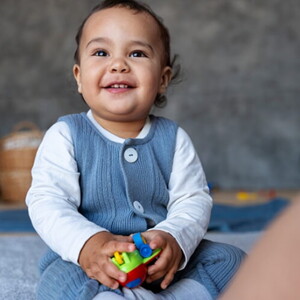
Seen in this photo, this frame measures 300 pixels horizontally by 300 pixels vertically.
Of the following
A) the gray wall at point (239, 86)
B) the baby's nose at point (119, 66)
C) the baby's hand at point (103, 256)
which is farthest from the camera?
the gray wall at point (239, 86)

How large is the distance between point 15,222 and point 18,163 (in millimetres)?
957

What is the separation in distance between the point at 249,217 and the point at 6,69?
6.81 ft

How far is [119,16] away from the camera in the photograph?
1.02 metres

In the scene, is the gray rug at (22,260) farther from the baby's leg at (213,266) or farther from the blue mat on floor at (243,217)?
the baby's leg at (213,266)

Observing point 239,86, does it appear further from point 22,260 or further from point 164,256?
point 164,256

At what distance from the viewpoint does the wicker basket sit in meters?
3.00

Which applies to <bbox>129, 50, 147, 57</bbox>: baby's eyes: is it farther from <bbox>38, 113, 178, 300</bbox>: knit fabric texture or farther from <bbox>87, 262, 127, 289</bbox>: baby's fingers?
<bbox>87, 262, 127, 289</bbox>: baby's fingers

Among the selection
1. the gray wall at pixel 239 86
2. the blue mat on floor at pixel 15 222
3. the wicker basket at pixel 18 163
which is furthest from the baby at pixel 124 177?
the gray wall at pixel 239 86

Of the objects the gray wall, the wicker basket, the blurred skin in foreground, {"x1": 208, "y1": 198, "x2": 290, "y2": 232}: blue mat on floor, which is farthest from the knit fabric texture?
the gray wall

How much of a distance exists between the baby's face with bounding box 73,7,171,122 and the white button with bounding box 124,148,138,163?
0.22 ft

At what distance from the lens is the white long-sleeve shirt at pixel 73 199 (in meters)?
0.88

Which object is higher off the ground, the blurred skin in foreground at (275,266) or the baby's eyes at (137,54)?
the baby's eyes at (137,54)

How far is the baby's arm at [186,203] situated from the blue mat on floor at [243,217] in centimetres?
79

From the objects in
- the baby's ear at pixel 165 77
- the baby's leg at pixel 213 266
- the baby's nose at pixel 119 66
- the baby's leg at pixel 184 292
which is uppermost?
the baby's nose at pixel 119 66
